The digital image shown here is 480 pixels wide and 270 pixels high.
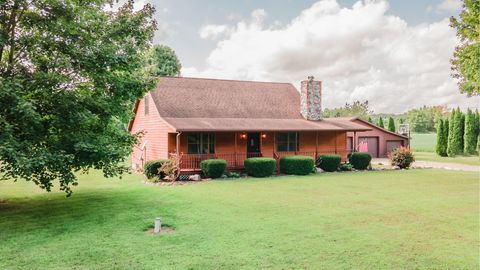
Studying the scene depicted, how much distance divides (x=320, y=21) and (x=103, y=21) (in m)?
13.1

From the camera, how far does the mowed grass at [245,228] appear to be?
6.25m

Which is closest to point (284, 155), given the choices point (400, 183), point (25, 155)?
point (400, 183)

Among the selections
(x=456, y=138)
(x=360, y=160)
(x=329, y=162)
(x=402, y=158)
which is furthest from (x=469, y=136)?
(x=329, y=162)

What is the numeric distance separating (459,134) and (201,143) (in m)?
27.0

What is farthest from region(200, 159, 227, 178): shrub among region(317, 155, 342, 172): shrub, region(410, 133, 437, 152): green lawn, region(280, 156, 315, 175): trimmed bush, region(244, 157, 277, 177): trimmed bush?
region(410, 133, 437, 152): green lawn

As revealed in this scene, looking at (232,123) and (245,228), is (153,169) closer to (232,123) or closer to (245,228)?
(232,123)

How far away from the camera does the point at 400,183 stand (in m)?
16.1

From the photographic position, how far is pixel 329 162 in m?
21.2

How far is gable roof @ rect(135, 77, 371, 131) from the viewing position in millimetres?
19891

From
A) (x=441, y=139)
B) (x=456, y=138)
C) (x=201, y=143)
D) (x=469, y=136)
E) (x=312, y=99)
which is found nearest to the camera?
(x=201, y=143)

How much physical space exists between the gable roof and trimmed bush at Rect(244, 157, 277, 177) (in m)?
1.72

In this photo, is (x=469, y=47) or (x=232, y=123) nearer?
(x=469, y=47)

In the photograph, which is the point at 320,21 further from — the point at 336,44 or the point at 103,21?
the point at 103,21

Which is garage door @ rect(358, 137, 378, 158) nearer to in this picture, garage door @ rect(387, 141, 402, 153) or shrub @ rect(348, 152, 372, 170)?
garage door @ rect(387, 141, 402, 153)
